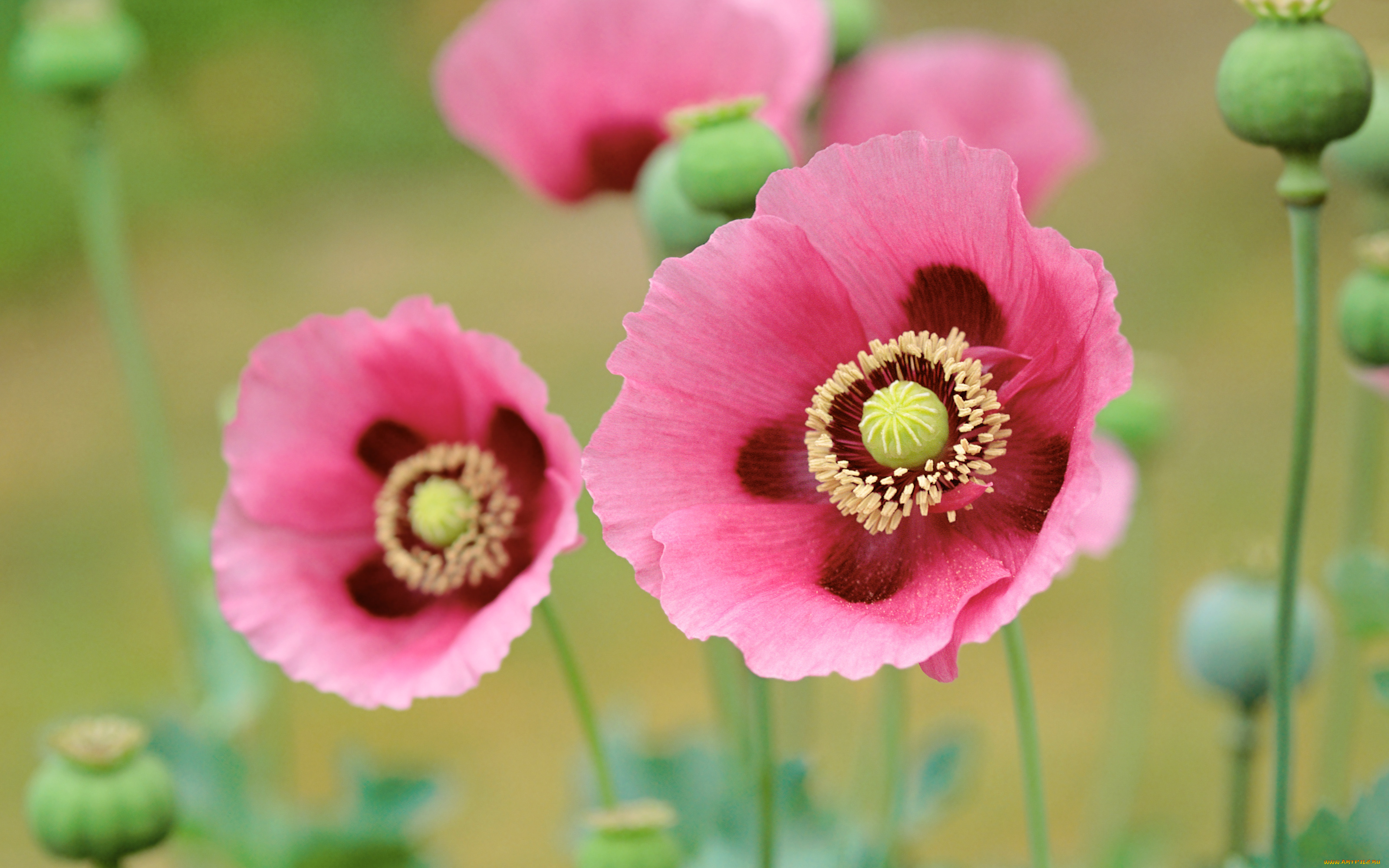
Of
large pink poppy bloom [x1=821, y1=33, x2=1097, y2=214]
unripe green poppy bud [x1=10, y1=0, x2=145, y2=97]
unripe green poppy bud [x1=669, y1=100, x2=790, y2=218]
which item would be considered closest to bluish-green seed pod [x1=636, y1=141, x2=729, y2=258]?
unripe green poppy bud [x1=669, y1=100, x2=790, y2=218]

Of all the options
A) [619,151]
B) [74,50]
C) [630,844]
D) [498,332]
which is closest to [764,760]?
[630,844]

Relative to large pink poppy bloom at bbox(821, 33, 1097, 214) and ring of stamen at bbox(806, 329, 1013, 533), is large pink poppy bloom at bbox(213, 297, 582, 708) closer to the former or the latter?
ring of stamen at bbox(806, 329, 1013, 533)

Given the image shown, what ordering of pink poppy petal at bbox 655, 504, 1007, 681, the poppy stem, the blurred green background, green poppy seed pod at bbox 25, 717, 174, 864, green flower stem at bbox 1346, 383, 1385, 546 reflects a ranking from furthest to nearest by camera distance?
the blurred green background, the poppy stem, green flower stem at bbox 1346, 383, 1385, 546, green poppy seed pod at bbox 25, 717, 174, 864, pink poppy petal at bbox 655, 504, 1007, 681

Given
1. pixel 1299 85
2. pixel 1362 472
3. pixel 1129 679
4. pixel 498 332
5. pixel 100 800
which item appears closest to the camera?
pixel 1299 85

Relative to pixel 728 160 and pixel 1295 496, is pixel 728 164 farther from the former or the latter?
pixel 1295 496

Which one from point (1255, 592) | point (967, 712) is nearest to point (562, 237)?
point (967, 712)
